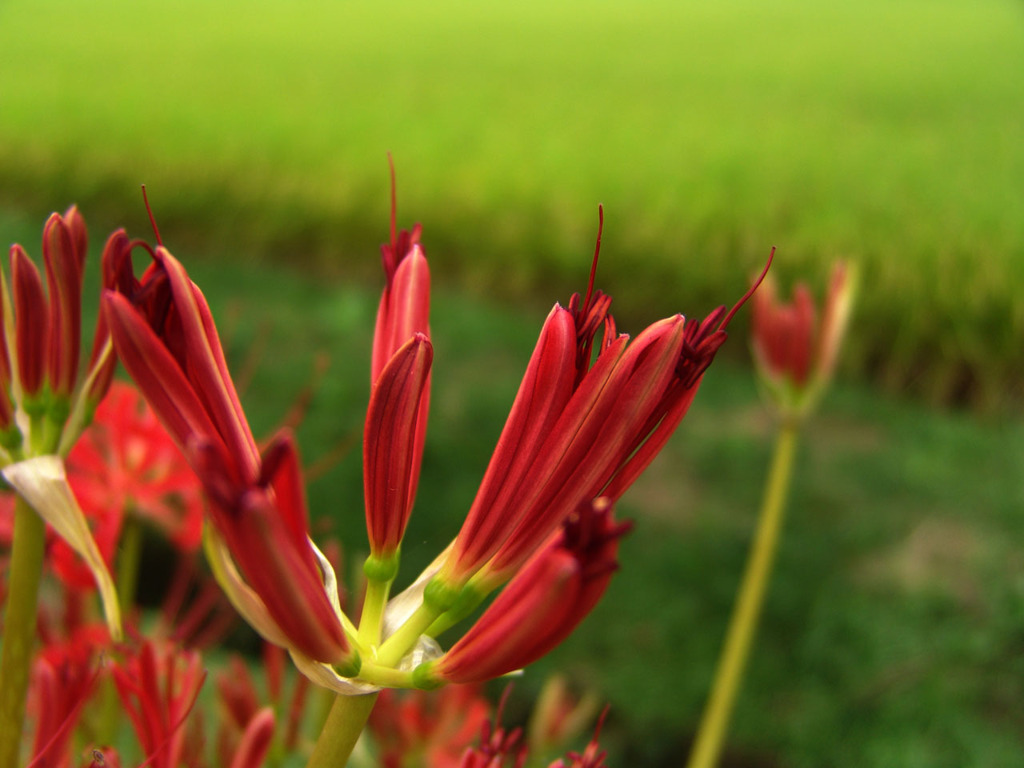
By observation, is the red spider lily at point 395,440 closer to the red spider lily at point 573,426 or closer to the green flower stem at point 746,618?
the red spider lily at point 573,426

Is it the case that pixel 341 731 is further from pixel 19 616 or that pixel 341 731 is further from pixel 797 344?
pixel 797 344

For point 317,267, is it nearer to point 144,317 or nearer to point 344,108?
point 344,108

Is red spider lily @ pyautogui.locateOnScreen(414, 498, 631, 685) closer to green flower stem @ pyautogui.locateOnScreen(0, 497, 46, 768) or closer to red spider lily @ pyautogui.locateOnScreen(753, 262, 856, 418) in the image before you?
green flower stem @ pyautogui.locateOnScreen(0, 497, 46, 768)

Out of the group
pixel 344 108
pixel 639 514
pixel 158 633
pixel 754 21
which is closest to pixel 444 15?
pixel 754 21

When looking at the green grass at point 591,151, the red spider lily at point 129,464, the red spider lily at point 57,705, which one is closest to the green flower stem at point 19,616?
the red spider lily at point 57,705

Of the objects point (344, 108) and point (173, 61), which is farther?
point (173, 61)
